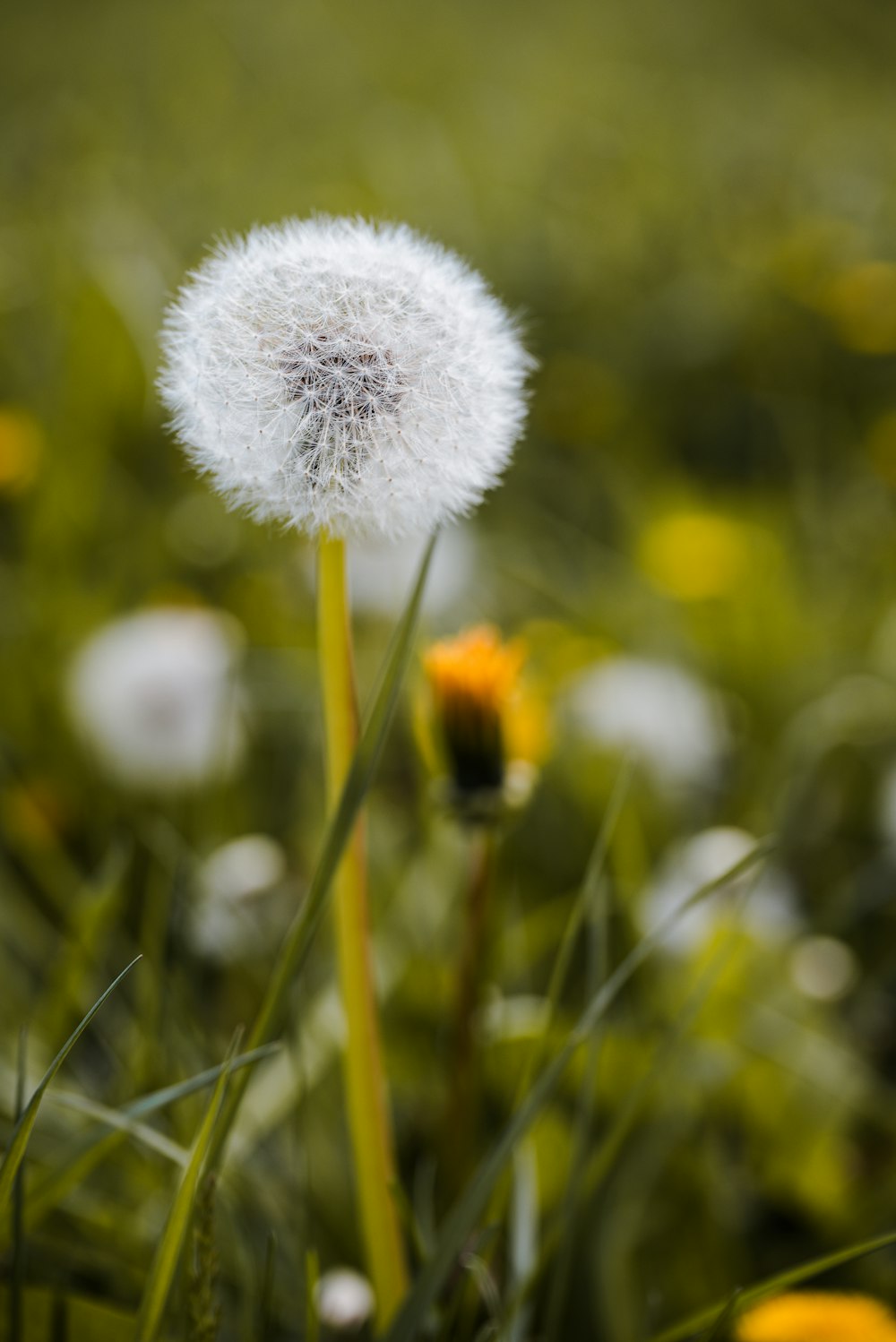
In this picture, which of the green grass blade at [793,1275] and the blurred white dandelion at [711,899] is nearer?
the green grass blade at [793,1275]

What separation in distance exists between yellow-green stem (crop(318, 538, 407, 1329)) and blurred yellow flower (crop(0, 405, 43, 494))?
43.8 inches

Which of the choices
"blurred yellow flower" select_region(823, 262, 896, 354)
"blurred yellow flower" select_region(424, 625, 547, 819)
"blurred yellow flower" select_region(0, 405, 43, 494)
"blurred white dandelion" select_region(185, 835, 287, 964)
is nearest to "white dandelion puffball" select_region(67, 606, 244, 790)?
"blurred white dandelion" select_region(185, 835, 287, 964)


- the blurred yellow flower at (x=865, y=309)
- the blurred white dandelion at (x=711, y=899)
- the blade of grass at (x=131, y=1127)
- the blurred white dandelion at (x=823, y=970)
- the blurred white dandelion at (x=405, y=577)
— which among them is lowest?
the blade of grass at (x=131, y=1127)

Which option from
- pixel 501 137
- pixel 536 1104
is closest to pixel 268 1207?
pixel 536 1104

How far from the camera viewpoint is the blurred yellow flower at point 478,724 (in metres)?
0.67

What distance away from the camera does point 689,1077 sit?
2.57 ft

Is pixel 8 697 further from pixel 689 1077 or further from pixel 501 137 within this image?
pixel 501 137

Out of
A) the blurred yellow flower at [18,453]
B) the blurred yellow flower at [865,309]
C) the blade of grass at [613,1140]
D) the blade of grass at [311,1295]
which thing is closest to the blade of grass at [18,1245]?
the blade of grass at [311,1295]

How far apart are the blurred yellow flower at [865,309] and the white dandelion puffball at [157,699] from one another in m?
1.36

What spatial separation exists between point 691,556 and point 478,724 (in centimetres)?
93

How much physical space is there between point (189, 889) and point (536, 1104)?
1.57ft

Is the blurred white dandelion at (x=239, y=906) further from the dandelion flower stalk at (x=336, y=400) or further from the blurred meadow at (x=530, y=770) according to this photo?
the dandelion flower stalk at (x=336, y=400)

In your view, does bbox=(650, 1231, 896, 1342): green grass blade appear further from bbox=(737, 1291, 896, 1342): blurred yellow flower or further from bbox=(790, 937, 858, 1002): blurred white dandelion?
bbox=(790, 937, 858, 1002): blurred white dandelion

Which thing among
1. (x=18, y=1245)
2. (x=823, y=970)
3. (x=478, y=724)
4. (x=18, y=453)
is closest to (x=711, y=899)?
(x=823, y=970)
